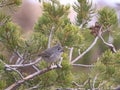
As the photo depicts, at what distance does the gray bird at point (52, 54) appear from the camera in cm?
92

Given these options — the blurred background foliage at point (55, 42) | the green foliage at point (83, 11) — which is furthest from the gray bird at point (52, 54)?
the green foliage at point (83, 11)

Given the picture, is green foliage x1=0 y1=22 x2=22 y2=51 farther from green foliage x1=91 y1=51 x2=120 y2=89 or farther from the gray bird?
green foliage x1=91 y1=51 x2=120 y2=89

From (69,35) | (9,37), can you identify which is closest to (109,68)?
(69,35)

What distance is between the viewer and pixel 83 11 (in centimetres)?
105

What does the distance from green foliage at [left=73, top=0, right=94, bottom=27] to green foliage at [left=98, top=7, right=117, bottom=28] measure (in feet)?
0.10

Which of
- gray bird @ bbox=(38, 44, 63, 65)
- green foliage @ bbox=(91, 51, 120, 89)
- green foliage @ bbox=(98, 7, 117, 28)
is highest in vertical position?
green foliage @ bbox=(98, 7, 117, 28)

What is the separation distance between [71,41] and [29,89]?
15cm

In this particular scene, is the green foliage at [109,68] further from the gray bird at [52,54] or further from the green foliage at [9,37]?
the green foliage at [9,37]

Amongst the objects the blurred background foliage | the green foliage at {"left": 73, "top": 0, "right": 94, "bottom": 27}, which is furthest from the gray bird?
the green foliage at {"left": 73, "top": 0, "right": 94, "bottom": 27}

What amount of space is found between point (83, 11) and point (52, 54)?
170 millimetres

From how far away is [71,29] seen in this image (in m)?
0.90

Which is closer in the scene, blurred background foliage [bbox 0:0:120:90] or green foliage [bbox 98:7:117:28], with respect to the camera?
blurred background foliage [bbox 0:0:120:90]

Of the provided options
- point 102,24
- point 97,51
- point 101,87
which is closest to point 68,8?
point 102,24

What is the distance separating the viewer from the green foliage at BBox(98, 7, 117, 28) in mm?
1021
